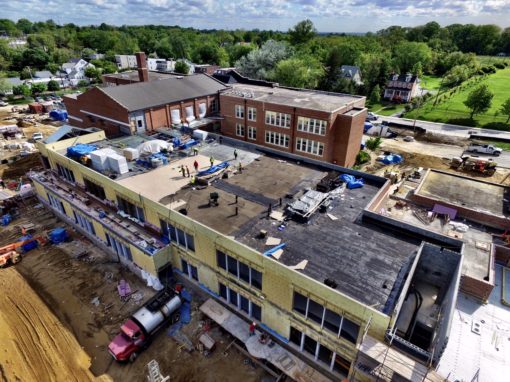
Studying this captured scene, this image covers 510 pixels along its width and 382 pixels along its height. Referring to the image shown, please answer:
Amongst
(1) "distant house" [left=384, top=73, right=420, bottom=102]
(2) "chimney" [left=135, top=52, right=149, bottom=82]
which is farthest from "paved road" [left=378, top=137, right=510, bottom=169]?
(2) "chimney" [left=135, top=52, right=149, bottom=82]

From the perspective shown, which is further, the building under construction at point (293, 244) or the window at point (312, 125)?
the window at point (312, 125)

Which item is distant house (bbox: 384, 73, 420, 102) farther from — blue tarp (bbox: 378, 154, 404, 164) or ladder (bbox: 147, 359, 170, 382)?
ladder (bbox: 147, 359, 170, 382)

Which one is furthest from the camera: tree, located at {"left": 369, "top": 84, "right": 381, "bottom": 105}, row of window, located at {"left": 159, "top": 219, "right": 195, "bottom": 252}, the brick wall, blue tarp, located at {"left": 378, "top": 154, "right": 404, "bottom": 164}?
tree, located at {"left": 369, "top": 84, "right": 381, "bottom": 105}

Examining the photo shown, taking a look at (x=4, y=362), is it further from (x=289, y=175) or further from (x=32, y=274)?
(x=289, y=175)

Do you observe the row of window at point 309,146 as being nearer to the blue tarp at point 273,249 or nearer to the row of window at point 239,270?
the blue tarp at point 273,249

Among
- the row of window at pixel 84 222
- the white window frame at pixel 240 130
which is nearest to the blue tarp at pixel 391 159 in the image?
the white window frame at pixel 240 130
